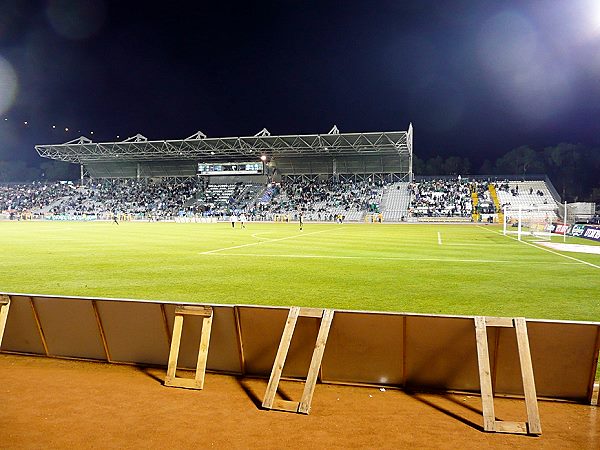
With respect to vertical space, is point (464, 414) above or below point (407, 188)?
below

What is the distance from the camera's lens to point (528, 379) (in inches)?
225

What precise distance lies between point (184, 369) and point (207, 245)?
2090 centimetres

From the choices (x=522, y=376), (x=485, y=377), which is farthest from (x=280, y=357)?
(x=522, y=376)

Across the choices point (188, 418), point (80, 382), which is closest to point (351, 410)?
point (188, 418)

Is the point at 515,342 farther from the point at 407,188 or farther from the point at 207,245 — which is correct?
the point at 407,188

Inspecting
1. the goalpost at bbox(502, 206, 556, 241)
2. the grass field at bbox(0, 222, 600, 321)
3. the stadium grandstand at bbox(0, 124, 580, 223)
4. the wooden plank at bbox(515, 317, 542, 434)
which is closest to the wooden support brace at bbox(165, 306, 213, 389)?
the wooden plank at bbox(515, 317, 542, 434)

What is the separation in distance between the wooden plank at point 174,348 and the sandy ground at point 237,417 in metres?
0.20

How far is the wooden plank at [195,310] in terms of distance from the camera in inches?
273

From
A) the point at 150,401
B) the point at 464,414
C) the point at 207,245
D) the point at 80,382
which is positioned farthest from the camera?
the point at 207,245

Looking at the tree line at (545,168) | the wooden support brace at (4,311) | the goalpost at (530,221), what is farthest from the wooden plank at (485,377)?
the tree line at (545,168)

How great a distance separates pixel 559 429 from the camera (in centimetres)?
536

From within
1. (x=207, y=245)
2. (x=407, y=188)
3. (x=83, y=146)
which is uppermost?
(x=83, y=146)

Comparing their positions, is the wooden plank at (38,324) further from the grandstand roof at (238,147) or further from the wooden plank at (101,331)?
the grandstand roof at (238,147)

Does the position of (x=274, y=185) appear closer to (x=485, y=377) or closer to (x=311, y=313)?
(x=311, y=313)
